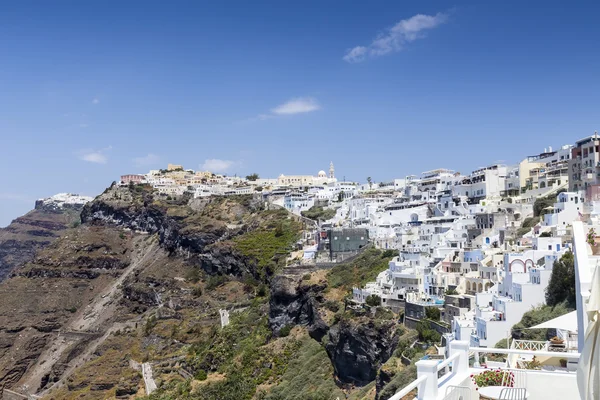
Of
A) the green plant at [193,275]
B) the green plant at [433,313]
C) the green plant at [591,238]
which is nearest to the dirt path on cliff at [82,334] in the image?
the green plant at [193,275]

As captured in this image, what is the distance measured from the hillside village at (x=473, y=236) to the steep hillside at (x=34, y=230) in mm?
85996

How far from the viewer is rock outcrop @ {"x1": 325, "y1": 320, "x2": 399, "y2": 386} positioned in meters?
31.2

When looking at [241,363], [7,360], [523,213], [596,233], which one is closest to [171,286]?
[7,360]

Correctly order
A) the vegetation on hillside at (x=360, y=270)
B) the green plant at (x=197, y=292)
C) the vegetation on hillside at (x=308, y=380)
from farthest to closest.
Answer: the green plant at (x=197, y=292), the vegetation on hillside at (x=360, y=270), the vegetation on hillside at (x=308, y=380)

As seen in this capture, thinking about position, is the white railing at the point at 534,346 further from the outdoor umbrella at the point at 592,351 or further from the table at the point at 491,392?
the outdoor umbrella at the point at 592,351

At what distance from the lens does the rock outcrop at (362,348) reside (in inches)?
1228

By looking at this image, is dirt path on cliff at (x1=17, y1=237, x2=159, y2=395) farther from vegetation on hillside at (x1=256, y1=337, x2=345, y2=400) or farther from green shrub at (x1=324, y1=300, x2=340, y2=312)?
green shrub at (x1=324, y1=300, x2=340, y2=312)

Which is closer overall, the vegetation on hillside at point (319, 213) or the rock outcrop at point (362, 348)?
the rock outcrop at point (362, 348)

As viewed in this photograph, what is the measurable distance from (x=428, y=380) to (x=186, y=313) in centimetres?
6169

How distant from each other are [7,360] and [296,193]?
43435 mm

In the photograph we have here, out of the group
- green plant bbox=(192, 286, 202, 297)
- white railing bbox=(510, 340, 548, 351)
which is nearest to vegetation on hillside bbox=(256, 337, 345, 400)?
white railing bbox=(510, 340, 548, 351)

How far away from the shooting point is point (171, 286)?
2955 inches

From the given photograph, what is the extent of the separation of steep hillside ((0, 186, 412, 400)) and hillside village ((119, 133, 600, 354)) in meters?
3.13

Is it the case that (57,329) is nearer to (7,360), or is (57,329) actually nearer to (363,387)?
(7,360)
